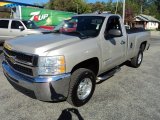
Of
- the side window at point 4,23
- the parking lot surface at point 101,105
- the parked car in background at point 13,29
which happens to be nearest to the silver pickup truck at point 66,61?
the parking lot surface at point 101,105

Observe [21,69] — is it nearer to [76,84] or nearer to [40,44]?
[40,44]

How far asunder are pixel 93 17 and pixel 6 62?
241 centimetres

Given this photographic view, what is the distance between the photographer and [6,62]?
495cm

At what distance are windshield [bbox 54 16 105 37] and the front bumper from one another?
1.36 metres

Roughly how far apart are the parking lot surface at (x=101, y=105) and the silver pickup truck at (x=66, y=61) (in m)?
0.30

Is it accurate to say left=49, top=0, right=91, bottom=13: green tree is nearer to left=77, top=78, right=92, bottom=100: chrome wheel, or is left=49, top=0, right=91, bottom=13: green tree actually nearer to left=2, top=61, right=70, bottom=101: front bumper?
left=77, top=78, right=92, bottom=100: chrome wheel

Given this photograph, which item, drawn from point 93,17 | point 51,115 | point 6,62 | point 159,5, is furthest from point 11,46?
point 159,5

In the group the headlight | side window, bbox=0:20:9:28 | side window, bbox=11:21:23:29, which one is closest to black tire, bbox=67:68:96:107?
the headlight

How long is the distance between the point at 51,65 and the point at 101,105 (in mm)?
1541

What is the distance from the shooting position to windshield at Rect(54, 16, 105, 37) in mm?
5262

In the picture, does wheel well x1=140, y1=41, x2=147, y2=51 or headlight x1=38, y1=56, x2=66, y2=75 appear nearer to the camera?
headlight x1=38, y1=56, x2=66, y2=75

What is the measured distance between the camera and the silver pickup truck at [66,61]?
3.93 m

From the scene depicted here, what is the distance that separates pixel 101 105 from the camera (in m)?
4.79

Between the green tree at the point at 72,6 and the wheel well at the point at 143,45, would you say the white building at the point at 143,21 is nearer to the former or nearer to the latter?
the green tree at the point at 72,6
